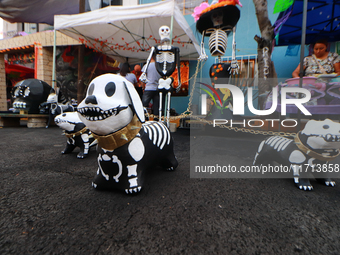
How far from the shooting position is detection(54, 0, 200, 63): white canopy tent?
3584 millimetres

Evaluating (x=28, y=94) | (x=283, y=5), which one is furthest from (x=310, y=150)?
(x=28, y=94)

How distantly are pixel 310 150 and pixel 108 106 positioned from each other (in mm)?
1546

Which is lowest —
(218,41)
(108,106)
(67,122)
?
(67,122)

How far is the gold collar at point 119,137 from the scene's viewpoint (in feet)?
3.98

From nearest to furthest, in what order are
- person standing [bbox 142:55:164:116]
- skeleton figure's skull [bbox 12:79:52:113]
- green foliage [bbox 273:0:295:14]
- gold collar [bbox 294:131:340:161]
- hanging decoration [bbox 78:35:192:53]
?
gold collar [bbox 294:131:340:161], green foliage [bbox 273:0:295:14], person standing [bbox 142:55:164:116], skeleton figure's skull [bbox 12:79:52:113], hanging decoration [bbox 78:35:192:53]

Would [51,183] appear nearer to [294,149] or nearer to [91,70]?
[294,149]

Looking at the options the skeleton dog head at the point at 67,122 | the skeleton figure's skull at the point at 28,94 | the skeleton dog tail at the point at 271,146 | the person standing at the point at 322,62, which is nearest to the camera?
the skeleton dog tail at the point at 271,146

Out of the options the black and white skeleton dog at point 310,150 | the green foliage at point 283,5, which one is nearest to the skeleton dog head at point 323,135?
the black and white skeleton dog at point 310,150

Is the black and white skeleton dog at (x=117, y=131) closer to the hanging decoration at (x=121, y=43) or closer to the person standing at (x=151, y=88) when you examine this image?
the person standing at (x=151, y=88)

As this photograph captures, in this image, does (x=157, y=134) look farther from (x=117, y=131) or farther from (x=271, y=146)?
(x=271, y=146)

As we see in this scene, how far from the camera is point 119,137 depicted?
1.22 m

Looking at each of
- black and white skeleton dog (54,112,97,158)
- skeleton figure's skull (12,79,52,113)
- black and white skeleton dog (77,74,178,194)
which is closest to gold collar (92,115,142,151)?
black and white skeleton dog (77,74,178,194)

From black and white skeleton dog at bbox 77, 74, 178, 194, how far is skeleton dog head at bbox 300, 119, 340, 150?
124 cm

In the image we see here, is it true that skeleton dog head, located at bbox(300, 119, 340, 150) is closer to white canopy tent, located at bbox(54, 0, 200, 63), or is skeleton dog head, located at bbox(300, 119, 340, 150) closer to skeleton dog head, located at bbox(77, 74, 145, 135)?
skeleton dog head, located at bbox(77, 74, 145, 135)
